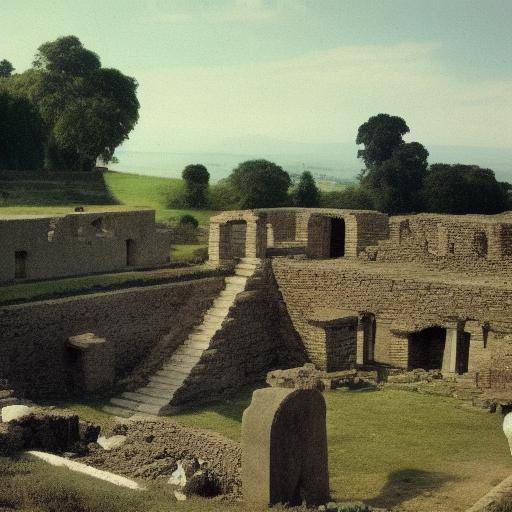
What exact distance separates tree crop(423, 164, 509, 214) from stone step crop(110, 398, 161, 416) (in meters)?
28.3

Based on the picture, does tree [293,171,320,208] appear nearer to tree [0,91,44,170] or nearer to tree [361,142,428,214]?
tree [361,142,428,214]

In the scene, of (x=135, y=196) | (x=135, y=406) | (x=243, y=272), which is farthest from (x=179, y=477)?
(x=135, y=196)

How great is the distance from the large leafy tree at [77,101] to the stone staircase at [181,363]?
21.3 m

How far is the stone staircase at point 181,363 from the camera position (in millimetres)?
23734

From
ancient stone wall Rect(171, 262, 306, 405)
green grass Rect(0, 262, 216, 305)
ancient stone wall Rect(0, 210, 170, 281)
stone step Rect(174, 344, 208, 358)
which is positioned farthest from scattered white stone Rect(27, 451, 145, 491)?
ancient stone wall Rect(0, 210, 170, 281)

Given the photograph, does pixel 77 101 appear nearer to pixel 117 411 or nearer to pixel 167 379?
pixel 167 379

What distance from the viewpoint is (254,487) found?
16031 millimetres

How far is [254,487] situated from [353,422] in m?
6.19

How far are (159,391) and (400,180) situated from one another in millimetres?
30928

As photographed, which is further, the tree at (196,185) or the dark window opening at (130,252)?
the tree at (196,185)

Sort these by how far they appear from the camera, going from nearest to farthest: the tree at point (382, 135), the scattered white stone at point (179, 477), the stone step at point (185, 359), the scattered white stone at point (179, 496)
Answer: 1. the scattered white stone at point (179, 496)
2. the scattered white stone at point (179, 477)
3. the stone step at point (185, 359)
4. the tree at point (382, 135)

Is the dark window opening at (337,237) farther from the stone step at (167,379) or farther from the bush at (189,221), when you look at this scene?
the stone step at (167,379)

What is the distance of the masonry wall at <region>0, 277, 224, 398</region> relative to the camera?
23.6m

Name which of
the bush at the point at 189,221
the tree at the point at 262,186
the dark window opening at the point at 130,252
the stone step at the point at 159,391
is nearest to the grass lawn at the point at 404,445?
the stone step at the point at 159,391
